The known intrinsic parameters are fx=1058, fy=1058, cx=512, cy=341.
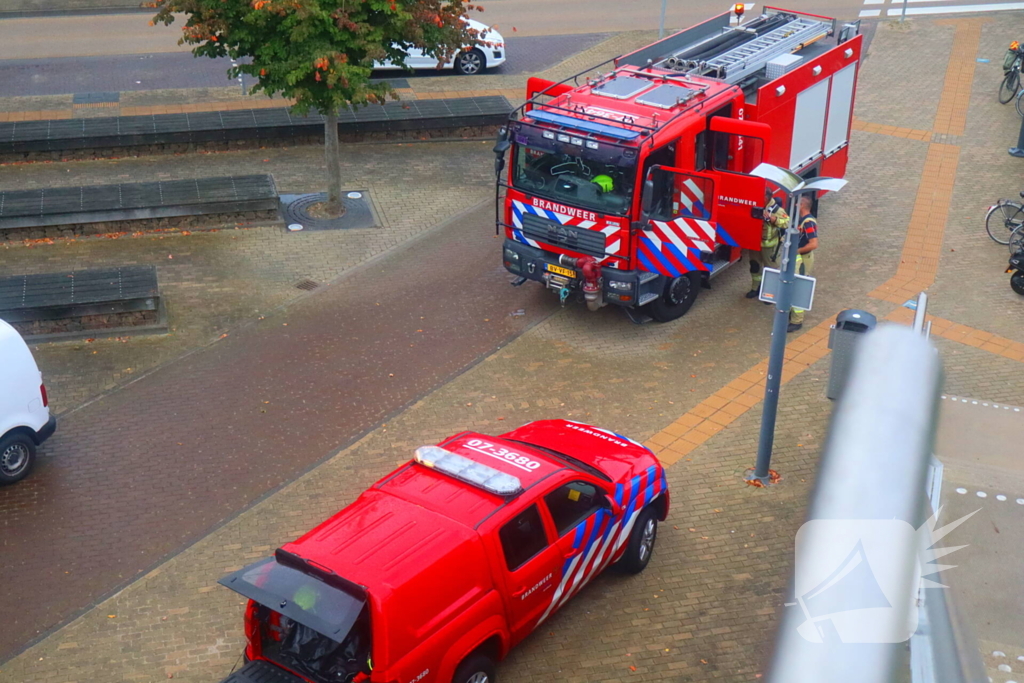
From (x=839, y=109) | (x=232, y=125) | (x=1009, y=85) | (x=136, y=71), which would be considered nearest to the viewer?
(x=839, y=109)

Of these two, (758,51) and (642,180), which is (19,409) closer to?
(642,180)

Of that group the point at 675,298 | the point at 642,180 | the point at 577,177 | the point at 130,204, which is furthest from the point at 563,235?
the point at 130,204

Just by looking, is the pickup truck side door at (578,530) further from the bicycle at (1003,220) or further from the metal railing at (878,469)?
the bicycle at (1003,220)

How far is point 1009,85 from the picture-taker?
20625 millimetres

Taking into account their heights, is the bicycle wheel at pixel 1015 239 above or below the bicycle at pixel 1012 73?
below

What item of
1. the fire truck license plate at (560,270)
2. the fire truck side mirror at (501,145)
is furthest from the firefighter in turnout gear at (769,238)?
the fire truck side mirror at (501,145)

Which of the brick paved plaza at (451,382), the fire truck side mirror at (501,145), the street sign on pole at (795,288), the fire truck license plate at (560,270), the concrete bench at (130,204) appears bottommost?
the brick paved plaza at (451,382)

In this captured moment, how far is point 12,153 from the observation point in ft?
57.5

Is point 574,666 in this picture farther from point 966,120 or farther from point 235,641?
point 966,120

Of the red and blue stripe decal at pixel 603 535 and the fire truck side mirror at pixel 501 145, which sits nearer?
the red and blue stripe decal at pixel 603 535

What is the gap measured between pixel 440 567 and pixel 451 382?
17.1ft

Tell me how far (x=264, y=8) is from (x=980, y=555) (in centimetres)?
1051

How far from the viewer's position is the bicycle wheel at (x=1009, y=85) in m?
20.5

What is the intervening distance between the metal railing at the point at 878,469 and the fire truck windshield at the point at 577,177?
9790mm
